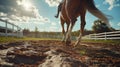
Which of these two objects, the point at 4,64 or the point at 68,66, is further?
the point at 4,64

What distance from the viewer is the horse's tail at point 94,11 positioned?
231 inches

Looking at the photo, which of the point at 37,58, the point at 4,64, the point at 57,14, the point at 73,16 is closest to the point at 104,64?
the point at 37,58

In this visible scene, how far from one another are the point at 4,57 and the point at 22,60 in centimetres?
40

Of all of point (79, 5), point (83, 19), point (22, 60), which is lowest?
point (22, 60)

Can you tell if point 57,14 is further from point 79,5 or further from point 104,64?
point 104,64

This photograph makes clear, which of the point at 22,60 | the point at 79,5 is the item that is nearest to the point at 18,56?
the point at 22,60

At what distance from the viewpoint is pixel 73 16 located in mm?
6195

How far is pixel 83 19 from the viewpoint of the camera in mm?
6719

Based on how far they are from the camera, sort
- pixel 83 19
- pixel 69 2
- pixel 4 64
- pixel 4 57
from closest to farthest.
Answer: pixel 4 64
pixel 4 57
pixel 69 2
pixel 83 19

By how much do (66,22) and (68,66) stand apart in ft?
20.1

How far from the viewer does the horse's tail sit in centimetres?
586

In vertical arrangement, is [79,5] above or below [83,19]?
above

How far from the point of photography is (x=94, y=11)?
19.6ft

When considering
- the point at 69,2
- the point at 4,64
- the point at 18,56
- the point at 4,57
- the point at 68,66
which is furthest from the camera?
the point at 69,2
